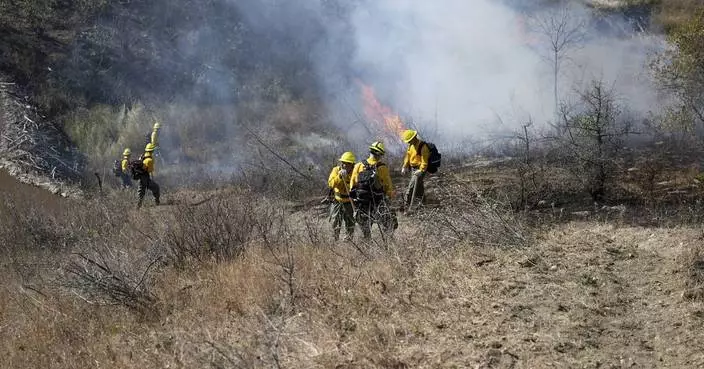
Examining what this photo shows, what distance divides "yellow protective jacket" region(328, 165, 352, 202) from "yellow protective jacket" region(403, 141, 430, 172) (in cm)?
121

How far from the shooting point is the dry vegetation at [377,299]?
13.1 feet

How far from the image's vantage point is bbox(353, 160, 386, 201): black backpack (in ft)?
25.9

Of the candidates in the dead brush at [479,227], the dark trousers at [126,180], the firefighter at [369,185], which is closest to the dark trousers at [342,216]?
the firefighter at [369,185]

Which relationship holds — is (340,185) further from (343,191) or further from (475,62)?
(475,62)

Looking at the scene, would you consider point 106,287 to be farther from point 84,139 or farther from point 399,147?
point 84,139

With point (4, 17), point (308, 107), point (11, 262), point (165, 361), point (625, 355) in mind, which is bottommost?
point (11, 262)

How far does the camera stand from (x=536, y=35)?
22859mm

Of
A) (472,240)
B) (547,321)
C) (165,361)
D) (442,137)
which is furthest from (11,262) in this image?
(442,137)

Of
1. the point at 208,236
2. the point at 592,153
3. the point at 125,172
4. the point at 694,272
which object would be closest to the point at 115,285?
the point at 208,236

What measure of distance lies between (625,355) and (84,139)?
17.3 m

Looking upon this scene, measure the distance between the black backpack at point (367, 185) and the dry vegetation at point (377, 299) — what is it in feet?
3.31

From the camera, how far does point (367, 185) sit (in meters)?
7.93

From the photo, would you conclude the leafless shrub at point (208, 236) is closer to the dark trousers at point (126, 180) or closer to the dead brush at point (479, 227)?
the dead brush at point (479, 227)

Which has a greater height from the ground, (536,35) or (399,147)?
(536,35)
